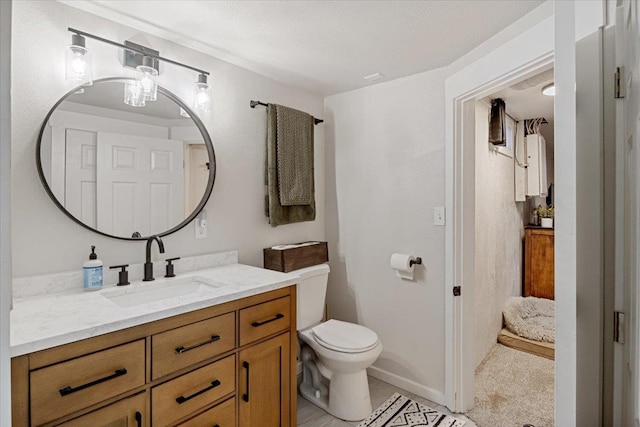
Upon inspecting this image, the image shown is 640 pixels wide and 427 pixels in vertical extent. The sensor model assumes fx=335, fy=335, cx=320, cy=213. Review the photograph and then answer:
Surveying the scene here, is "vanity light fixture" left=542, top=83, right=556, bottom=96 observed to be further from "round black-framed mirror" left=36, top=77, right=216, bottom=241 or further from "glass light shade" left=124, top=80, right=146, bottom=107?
"glass light shade" left=124, top=80, right=146, bottom=107

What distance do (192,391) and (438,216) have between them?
67.7 inches

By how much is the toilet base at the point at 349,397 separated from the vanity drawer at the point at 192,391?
87 centimetres

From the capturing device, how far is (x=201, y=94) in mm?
1938

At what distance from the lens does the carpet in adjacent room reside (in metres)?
2.09

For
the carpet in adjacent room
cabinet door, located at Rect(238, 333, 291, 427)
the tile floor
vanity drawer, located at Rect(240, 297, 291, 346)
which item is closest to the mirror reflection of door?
vanity drawer, located at Rect(240, 297, 291, 346)

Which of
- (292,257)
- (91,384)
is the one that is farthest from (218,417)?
(292,257)

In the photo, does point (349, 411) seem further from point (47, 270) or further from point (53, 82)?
point (53, 82)

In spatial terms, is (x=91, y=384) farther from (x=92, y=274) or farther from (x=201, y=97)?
(x=201, y=97)

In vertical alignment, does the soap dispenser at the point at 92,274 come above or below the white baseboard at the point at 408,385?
above

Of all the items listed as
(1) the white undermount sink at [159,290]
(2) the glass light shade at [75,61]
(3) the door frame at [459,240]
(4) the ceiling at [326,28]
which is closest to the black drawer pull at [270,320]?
(1) the white undermount sink at [159,290]

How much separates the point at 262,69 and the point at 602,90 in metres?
1.92

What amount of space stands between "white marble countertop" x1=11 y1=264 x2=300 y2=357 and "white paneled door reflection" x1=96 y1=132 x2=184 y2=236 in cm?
32

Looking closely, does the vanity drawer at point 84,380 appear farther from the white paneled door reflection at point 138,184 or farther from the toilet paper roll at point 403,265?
the toilet paper roll at point 403,265

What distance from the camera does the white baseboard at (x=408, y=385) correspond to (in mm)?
2250
